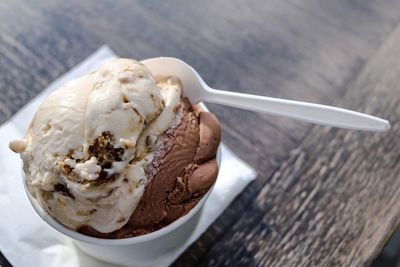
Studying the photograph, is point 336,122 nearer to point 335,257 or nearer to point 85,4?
point 335,257

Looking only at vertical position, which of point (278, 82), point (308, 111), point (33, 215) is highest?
point (308, 111)

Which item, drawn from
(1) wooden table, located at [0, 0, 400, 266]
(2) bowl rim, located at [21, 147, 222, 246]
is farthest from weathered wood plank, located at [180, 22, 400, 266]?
(2) bowl rim, located at [21, 147, 222, 246]

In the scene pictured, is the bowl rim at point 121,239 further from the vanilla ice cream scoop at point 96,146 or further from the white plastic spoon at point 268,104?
the white plastic spoon at point 268,104

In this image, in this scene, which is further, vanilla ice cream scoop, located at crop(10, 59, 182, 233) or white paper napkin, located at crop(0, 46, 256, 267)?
white paper napkin, located at crop(0, 46, 256, 267)

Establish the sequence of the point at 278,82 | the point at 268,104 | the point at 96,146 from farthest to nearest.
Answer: the point at 278,82 → the point at 268,104 → the point at 96,146

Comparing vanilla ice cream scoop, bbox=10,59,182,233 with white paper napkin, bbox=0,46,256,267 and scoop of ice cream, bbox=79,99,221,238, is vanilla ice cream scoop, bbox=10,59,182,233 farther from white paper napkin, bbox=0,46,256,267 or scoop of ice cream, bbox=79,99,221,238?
white paper napkin, bbox=0,46,256,267

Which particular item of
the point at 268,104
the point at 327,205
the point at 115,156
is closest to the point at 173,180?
the point at 115,156

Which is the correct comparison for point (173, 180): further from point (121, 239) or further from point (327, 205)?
point (327, 205)

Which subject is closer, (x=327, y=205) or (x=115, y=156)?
(x=115, y=156)
